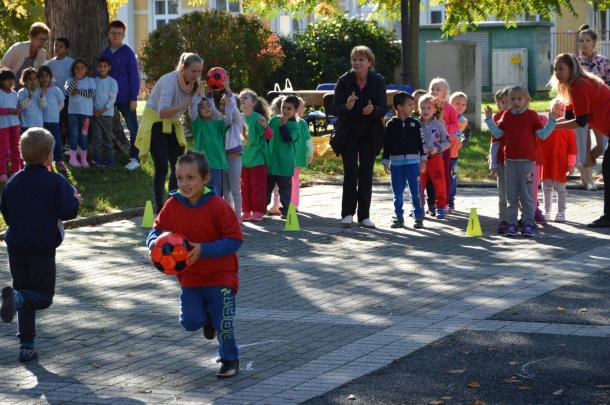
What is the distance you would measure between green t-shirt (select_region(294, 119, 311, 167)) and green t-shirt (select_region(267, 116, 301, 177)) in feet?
0.45

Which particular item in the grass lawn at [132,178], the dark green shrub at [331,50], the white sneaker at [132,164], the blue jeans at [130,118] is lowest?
the grass lawn at [132,178]

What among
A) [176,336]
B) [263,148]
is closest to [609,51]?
[263,148]

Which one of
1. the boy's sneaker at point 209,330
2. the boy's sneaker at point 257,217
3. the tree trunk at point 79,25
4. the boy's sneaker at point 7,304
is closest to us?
the boy's sneaker at point 209,330

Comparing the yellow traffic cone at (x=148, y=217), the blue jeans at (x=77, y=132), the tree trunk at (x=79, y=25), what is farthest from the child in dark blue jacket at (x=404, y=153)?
the tree trunk at (x=79, y=25)

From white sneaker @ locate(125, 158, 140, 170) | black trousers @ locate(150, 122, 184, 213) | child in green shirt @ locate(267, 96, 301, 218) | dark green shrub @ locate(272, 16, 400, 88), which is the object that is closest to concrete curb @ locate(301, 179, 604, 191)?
white sneaker @ locate(125, 158, 140, 170)

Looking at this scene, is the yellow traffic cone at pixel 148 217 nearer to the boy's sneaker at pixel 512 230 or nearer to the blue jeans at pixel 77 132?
the boy's sneaker at pixel 512 230

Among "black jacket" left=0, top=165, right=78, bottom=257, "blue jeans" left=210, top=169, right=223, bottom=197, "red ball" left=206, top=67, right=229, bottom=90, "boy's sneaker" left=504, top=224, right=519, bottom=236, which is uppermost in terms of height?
"red ball" left=206, top=67, right=229, bottom=90

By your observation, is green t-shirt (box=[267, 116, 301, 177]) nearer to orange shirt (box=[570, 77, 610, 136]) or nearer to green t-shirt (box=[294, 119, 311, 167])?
green t-shirt (box=[294, 119, 311, 167])

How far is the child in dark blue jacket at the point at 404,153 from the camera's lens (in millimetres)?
14086

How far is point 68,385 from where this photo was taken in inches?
289

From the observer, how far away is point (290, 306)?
380 inches

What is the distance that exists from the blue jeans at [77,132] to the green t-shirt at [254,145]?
4.61 metres

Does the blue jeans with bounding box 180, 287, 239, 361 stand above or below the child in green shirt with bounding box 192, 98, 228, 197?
below

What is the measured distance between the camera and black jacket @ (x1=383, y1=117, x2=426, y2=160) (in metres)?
14.1
